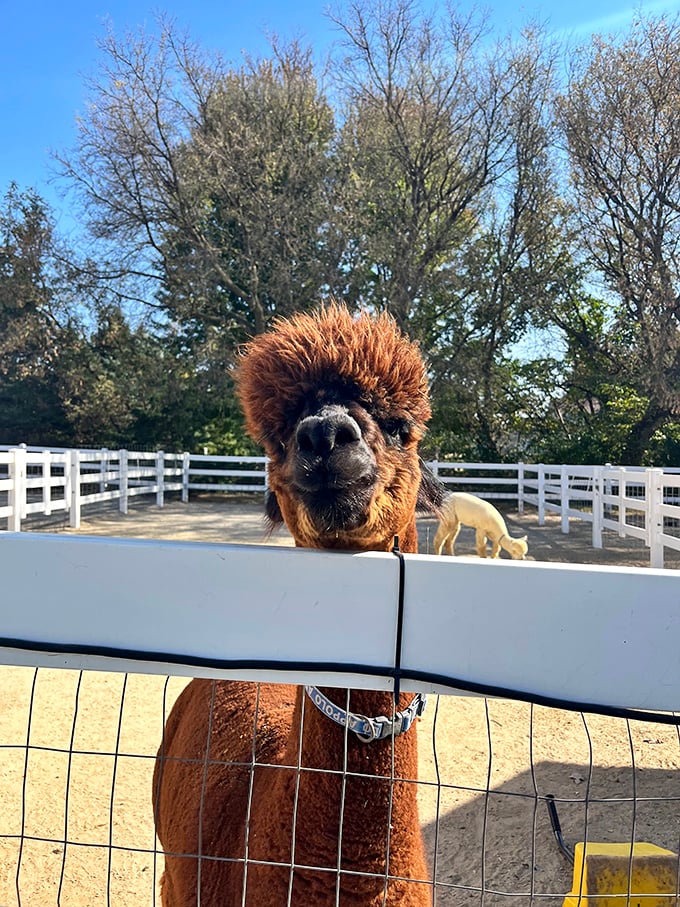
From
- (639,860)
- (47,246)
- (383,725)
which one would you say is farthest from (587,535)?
(47,246)

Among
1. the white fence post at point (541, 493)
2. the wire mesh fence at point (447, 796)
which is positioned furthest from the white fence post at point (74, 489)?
the white fence post at point (541, 493)

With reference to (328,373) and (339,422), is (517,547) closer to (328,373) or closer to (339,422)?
(328,373)

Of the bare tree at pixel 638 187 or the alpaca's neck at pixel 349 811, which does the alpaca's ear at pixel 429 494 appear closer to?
the alpaca's neck at pixel 349 811

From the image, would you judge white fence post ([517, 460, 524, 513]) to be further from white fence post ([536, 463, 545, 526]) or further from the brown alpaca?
the brown alpaca

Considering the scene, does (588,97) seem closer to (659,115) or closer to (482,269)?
(659,115)

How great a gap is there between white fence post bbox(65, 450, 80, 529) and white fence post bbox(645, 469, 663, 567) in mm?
9399

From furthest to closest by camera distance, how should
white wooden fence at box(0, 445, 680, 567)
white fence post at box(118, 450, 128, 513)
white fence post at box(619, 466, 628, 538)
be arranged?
white fence post at box(118, 450, 128, 513)
white fence post at box(619, 466, 628, 538)
white wooden fence at box(0, 445, 680, 567)

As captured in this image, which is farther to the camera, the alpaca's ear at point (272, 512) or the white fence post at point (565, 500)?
the white fence post at point (565, 500)

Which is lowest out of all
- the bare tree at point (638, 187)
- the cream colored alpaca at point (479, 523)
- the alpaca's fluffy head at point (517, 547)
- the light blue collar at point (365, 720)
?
the alpaca's fluffy head at point (517, 547)

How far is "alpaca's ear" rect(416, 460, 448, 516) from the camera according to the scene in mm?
1738

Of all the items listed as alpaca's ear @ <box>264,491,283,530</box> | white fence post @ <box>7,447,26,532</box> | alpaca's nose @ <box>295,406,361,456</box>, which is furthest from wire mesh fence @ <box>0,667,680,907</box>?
white fence post @ <box>7,447,26,532</box>

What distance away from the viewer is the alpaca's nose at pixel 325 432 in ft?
3.96

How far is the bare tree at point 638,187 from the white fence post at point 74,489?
14169 mm

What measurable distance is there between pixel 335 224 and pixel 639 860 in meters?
17.2
